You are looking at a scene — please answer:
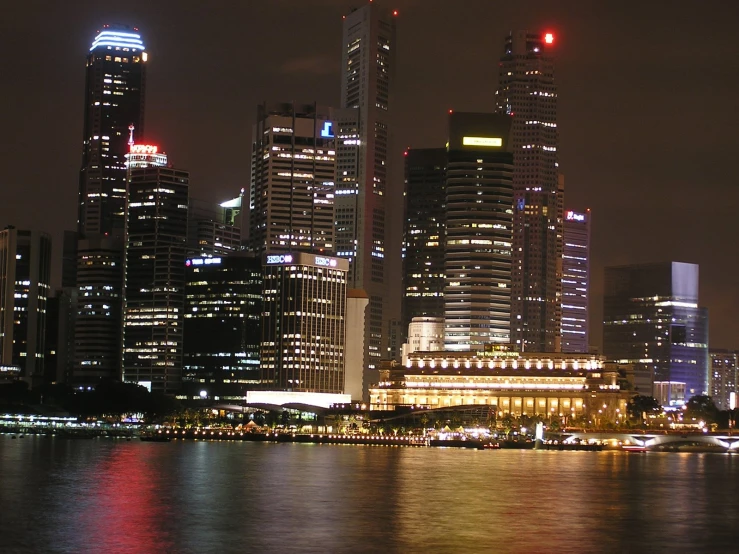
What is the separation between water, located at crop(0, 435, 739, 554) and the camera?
7200 cm

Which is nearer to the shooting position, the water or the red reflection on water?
the red reflection on water

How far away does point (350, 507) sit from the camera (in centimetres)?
9056

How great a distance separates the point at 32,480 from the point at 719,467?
96.4 meters

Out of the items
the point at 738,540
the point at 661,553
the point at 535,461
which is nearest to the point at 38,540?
the point at 661,553

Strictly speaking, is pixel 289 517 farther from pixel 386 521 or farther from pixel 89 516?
pixel 89 516

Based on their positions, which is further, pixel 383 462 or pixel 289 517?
pixel 383 462

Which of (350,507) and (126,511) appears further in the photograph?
(350,507)

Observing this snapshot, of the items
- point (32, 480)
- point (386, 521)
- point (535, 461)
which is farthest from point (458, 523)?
point (535, 461)

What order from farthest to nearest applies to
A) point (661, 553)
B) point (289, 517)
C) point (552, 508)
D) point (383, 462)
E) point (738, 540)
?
point (383, 462) → point (552, 508) → point (289, 517) → point (738, 540) → point (661, 553)

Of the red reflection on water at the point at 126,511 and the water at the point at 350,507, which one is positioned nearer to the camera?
the red reflection on water at the point at 126,511

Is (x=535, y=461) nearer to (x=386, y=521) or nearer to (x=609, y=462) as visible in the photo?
(x=609, y=462)

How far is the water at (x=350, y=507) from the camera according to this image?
236ft

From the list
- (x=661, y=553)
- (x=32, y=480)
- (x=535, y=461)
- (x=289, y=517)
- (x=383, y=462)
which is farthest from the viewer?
(x=535, y=461)

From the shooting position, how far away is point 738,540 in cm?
7750
